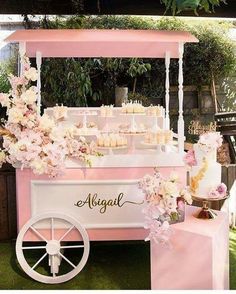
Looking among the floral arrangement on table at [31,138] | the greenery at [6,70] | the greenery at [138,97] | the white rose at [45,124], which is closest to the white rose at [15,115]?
the floral arrangement on table at [31,138]

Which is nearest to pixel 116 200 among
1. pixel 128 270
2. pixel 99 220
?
pixel 99 220

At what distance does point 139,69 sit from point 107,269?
232 inches

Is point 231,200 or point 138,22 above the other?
point 138,22

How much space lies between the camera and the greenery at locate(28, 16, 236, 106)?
8.42 metres

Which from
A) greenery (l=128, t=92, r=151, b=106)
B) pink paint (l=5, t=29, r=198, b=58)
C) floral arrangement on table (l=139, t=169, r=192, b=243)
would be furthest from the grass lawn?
greenery (l=128, t=92, r=151, b=106)

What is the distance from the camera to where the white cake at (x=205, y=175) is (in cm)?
274

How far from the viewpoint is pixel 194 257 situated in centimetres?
257

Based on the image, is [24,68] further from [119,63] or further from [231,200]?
[119,63]

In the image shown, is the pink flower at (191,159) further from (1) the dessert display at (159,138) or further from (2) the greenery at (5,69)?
(2) the greenery at (5,69)

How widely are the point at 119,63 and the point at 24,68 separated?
5754 millimetres

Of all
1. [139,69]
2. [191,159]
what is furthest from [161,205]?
[139,69]

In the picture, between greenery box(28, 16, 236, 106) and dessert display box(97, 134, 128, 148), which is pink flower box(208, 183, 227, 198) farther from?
greenery box(28, 16, 236, 106)

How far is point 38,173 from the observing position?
9.76 ft

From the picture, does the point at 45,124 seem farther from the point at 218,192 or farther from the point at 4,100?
the point at 218,192
